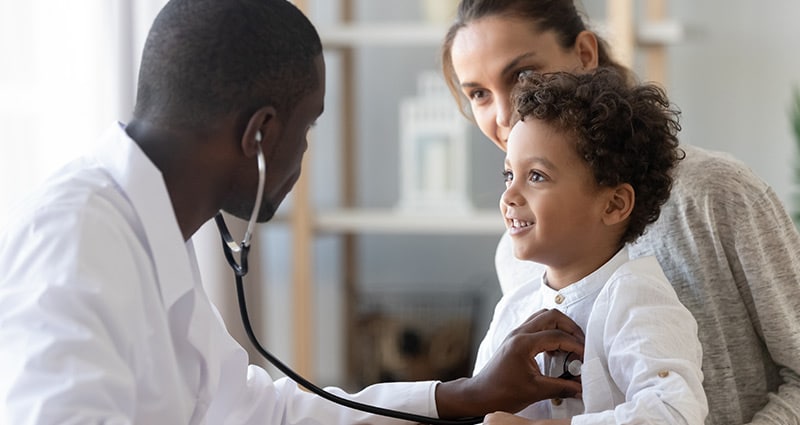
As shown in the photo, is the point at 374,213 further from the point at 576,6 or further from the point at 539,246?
the point at 539,246

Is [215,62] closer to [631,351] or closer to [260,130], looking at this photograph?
[260,130]

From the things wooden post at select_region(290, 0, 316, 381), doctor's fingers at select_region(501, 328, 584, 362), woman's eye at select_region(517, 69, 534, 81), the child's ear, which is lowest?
wooden post at select_region(290, 0, 316, 381)

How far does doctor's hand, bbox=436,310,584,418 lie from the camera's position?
1205 millimetres

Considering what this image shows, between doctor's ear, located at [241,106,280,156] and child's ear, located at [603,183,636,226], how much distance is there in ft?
1.31

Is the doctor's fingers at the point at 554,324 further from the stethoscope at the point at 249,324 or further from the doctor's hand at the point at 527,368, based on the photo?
the stethoscope at the point at 249,324

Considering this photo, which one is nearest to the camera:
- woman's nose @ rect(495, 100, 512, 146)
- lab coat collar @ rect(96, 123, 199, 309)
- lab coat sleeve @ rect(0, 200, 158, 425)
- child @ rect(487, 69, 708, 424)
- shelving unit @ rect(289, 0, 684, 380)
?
lab coat sleeve @ rect(0, 200, 158, 425)

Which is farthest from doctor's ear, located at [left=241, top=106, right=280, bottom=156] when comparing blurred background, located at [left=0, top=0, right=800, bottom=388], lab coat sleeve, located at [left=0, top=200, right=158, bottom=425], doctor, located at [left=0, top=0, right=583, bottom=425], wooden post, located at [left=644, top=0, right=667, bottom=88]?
wooden post, located at [left=644, top=0, right=667, bottom=88]

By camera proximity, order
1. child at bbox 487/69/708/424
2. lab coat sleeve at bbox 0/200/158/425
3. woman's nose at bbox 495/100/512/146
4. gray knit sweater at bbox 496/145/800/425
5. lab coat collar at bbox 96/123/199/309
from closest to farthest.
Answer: lab coat sleeve at bbox 0/200/158/425
lab coat collar at bbox 96/123/199/309
child at bbox 487/69/708/424
gray knit sweater at bbox 496/145/800/425
woman's nose at bbox 495/100/512/146

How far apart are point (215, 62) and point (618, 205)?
50 centimetres

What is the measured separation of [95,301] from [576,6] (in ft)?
3.04

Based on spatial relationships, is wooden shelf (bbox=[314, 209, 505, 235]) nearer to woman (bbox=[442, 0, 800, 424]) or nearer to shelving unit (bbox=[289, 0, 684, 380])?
shelving unit (bbox=[289, 0, 684, 380])

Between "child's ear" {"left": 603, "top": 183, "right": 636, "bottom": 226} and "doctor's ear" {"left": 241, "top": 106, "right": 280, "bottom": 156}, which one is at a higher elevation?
"doctor's ear" {"left": 241, "top": 106, "right": 280, "bottom": 156}

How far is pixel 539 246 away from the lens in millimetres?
1259

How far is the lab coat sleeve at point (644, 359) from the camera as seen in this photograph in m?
1.08
